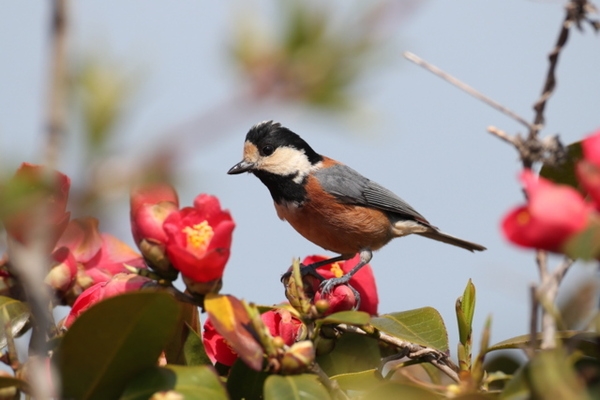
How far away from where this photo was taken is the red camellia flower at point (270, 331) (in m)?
1.81

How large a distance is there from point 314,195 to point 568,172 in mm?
3004

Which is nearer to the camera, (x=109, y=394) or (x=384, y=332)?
(x=109, y=394)

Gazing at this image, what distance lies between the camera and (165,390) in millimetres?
1403

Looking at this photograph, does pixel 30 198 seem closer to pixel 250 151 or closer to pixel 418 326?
pixel 418 326

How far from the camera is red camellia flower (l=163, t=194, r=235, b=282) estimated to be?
161cm

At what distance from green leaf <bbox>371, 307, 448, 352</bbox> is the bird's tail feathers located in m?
3.47

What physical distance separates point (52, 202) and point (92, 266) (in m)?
1.23

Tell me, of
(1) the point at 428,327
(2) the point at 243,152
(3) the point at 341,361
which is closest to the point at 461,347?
(1) the point at 428,327

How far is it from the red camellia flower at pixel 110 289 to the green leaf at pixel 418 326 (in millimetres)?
597

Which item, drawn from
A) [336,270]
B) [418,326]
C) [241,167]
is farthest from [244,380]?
[241,167]

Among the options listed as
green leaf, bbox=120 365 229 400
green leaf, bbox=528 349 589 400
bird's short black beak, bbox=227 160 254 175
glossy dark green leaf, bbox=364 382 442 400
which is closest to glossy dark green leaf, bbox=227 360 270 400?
green leaf, bbox=120 365 229 400

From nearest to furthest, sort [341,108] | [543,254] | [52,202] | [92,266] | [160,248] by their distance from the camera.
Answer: [52,202] → [543,254] → [341,108] → [160,248] → [92,266]

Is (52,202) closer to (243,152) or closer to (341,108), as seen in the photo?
(341,108)

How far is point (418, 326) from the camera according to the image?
6.55ft
